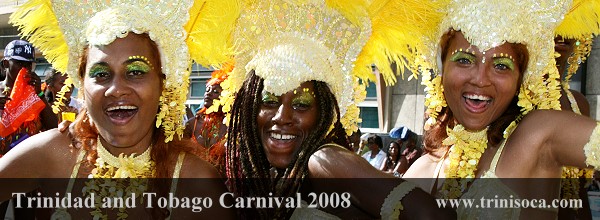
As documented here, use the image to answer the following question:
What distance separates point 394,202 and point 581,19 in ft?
4.13

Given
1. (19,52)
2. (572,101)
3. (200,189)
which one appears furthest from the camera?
(19,52)

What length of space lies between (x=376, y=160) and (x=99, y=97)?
6889 mm

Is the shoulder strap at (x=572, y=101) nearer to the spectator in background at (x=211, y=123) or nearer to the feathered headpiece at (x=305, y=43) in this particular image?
the feathered headpiece at (x=305, y=43)

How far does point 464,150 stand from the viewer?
2.90 metres

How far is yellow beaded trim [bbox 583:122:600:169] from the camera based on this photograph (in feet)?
7.58

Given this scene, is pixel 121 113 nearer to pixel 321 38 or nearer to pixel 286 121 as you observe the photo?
pixel 286 121

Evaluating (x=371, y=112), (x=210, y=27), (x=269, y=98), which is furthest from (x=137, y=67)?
(x=371, y=112)

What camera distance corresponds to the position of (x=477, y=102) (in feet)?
9.08

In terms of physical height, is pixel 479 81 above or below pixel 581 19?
below

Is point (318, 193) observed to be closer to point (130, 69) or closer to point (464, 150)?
point (464, 150)

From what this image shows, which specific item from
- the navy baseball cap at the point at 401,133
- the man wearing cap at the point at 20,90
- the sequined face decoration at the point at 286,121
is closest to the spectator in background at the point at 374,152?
the navy baseball cap at the point at 401,133

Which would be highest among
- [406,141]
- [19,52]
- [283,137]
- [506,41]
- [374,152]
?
[19,52]

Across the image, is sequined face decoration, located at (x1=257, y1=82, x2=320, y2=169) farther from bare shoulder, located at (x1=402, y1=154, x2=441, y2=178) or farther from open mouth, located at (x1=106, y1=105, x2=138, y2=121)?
bare shoulder, located at (x1=402, y1=154, x2=441, y2=178)

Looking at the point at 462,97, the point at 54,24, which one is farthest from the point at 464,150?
the point at 54,24
